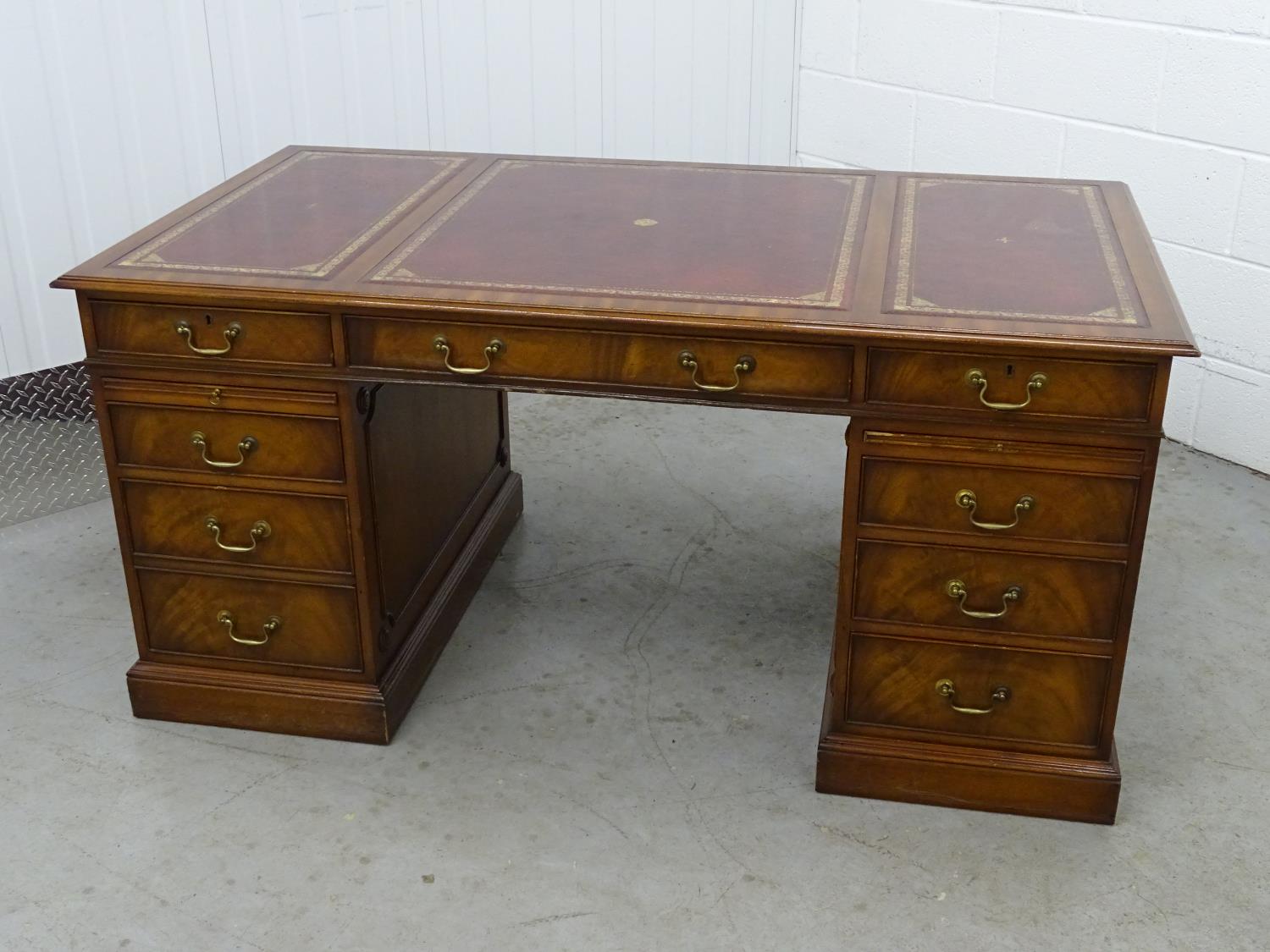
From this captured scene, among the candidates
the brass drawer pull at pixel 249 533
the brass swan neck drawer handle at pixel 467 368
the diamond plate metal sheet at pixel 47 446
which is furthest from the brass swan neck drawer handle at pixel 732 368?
the diamond plate metal sheet at pixel 47 446

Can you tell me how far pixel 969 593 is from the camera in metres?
2.39

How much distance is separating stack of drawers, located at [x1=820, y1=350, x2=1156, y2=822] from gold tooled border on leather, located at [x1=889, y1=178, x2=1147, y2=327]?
9 centimetres

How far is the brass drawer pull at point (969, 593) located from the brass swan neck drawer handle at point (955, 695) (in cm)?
14

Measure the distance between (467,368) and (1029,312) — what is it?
3.07 feet

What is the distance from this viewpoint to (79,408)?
3.86 meters

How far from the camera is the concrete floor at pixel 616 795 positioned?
89.3 inches

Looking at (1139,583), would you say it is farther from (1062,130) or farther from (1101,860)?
(1062,130)

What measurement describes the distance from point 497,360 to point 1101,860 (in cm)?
134

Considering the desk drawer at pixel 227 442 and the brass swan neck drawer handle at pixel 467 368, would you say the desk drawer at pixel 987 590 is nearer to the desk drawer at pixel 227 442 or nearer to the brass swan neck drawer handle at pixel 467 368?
the brass swan neck drawer handle at pixel 467 368

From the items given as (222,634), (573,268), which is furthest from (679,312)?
(222,634)

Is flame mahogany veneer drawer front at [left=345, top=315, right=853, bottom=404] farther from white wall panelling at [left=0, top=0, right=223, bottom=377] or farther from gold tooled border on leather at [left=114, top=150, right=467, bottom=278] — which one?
white wall panelling at [left=0, top=0, right=223, bottom=377]

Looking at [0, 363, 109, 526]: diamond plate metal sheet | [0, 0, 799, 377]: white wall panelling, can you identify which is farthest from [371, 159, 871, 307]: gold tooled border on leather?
[0, 363, 109, 526]: diamond plate metal sheet

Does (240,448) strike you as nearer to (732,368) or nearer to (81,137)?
(732,368)

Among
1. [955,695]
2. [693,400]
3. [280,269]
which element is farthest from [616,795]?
[280,269]
